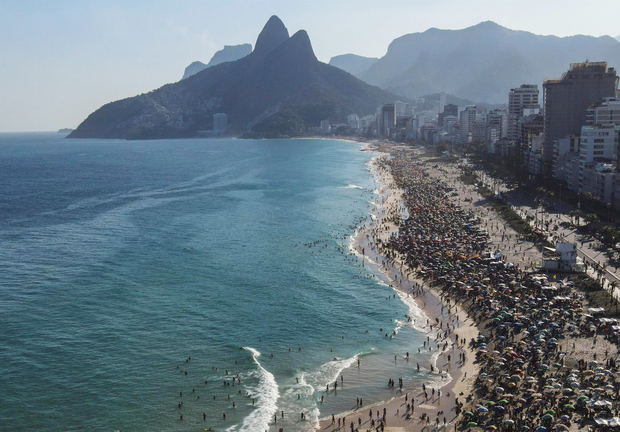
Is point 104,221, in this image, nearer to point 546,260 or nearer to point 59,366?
point 59,366

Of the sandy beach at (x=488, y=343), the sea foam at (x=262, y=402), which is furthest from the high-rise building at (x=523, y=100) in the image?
the sea foam at (x=262, y=402)

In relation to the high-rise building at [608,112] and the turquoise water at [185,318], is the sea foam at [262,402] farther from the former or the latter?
the high-rise building at [608,112]

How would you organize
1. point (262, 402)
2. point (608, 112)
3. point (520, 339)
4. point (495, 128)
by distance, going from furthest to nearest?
point (495, 128), point (608, 112), point (520, 339), point (262, 402)

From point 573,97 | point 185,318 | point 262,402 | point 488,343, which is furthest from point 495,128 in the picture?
point 262,402

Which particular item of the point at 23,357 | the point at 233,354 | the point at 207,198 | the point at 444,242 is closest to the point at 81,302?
the point at 23,357

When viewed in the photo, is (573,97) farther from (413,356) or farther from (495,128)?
(413,356)

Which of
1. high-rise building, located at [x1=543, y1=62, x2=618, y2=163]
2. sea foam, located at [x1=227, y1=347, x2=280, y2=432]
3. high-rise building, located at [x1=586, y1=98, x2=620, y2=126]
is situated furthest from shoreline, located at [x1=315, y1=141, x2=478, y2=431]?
Result: high-rise building, located at [x1=543, y1=62, x2=618, y2=163]
